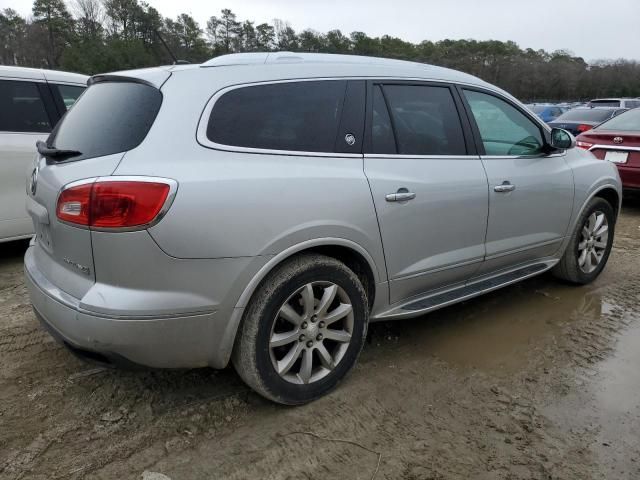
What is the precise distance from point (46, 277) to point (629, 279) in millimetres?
4624

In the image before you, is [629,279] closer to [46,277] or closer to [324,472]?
[324,472]

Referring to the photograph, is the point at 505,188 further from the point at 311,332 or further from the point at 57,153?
the point at 57,153

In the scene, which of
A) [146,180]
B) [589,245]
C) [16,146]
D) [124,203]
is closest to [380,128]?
[146,180]

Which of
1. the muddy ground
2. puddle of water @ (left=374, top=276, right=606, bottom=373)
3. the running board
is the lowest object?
the muddy ground

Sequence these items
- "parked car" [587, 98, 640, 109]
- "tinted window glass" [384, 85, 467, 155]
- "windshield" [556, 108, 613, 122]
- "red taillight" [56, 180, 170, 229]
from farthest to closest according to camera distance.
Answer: "parked car" [587, 98, 640, 109] → "windshield" [556, 108, 613, 122] → "tinted window glass" [384, 85, 467, 155] → "red taillight" [56, 180, 170, 229]

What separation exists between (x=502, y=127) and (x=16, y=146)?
409 centimetres

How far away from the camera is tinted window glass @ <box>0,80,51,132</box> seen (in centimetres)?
471

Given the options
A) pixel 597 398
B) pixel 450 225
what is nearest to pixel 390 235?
pixel 450 225

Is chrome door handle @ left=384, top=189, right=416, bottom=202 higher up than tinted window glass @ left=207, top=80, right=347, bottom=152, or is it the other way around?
tinted window glass @ left=207, top=80, right=347, bottom=152

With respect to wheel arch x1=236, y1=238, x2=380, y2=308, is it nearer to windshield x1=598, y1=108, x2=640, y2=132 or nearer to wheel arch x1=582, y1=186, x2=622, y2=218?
wheel arch x1=582, y1=186, x2=622, y2=218

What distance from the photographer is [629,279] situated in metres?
4.75

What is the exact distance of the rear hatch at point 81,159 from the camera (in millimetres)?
2281

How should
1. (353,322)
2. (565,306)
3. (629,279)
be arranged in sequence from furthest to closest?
1. (629,279)
2. (565,306)
3. (353,322)

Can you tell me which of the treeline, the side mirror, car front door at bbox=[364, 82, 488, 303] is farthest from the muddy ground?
the treeline
